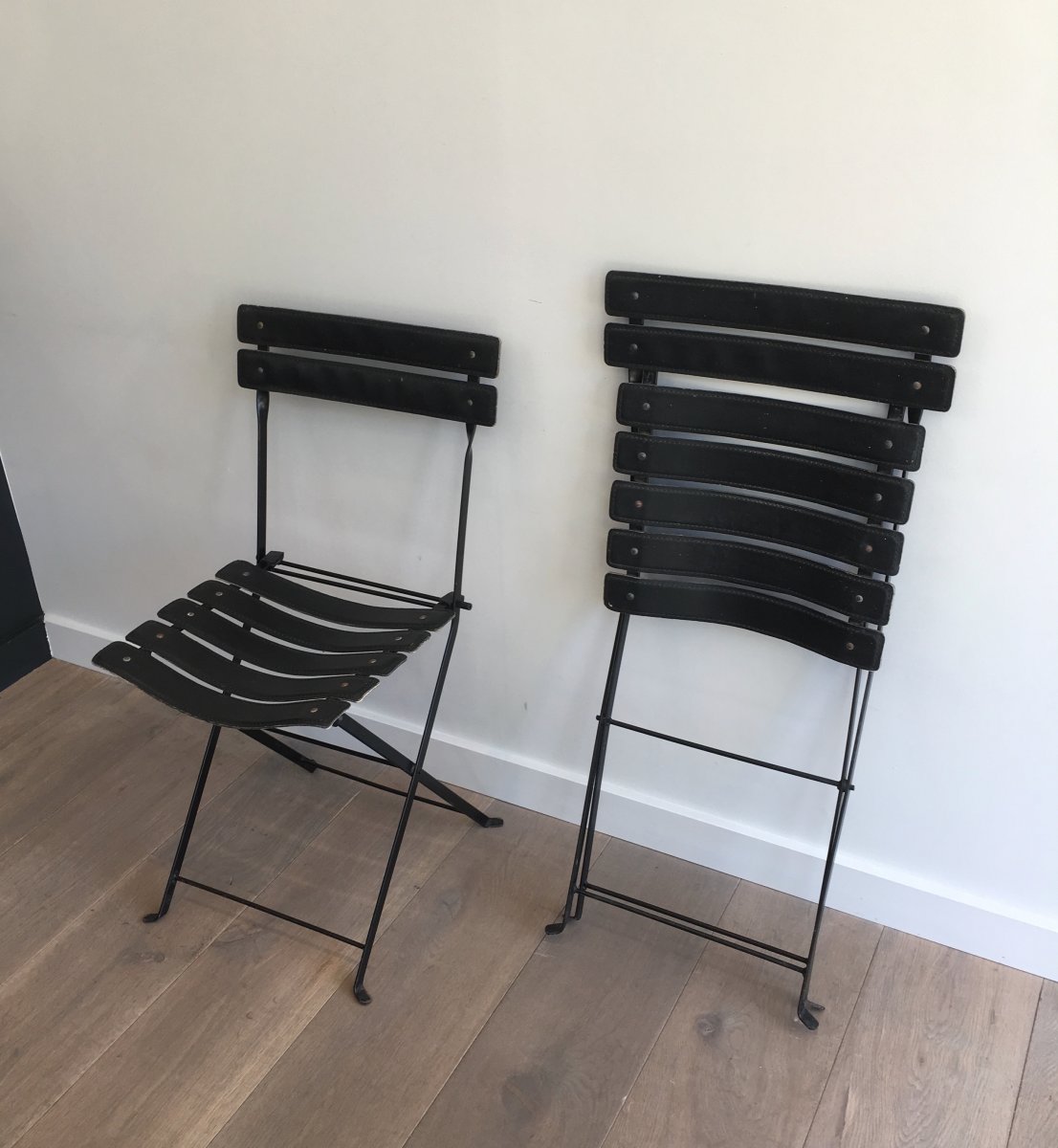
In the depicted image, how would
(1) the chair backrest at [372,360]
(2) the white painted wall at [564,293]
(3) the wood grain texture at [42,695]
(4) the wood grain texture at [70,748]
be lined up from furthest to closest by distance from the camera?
(3) the wood grain texture at [42,695] → (4) the wood grain texture at [70,748] → (1) the chair backrest at [372,360] → (2) the white painted wall at [564,293]

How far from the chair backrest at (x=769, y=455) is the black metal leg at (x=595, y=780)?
0.33 feet

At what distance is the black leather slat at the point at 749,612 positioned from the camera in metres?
1.79

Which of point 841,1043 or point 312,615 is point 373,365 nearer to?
point 312,615

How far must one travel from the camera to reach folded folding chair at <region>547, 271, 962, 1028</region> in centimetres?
168

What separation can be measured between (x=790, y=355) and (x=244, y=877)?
4.53ft

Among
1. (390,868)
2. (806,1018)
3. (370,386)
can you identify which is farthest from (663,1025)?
(370,386)

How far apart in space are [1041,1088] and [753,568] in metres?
0.93

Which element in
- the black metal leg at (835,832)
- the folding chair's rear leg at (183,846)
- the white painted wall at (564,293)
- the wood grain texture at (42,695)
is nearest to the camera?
the white painted wall at (564,293)

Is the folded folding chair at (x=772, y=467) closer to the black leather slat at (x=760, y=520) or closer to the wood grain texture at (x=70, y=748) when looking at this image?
the black leather slat at (x=760, y=520)

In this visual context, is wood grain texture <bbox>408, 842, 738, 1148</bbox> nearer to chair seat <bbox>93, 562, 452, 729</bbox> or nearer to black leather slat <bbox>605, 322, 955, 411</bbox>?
chair seat <bbox>93, 562, 452, 729</bbox>

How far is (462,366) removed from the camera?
6.43ft

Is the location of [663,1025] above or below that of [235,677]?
below

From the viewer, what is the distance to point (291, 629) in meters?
2.01

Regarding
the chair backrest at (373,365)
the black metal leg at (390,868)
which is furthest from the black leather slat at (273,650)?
the chair backrest at (373,365)
